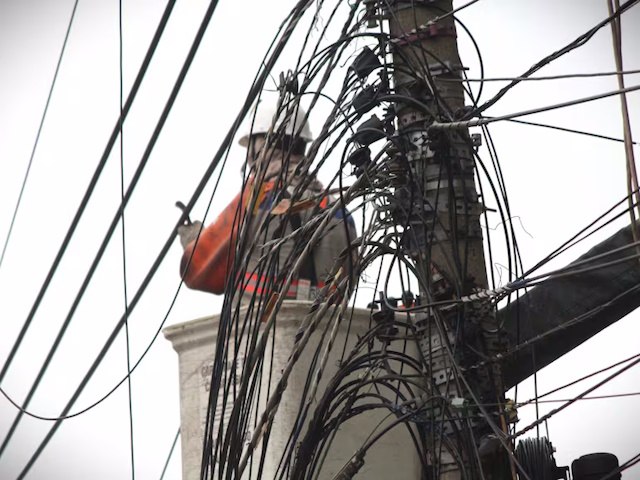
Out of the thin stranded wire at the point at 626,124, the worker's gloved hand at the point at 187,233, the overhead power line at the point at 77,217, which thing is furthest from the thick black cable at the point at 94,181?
the thin stranded wire at the point at 626,124

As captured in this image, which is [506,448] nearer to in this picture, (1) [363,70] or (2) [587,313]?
(2) [587,313]

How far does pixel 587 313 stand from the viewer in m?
5.50

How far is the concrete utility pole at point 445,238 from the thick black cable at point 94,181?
6.47ft

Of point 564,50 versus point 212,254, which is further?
point 212,254

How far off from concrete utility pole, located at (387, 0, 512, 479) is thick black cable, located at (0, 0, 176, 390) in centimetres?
197

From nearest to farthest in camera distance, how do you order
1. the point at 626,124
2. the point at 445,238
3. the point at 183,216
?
1. the point at 626,124
2. the point at 445,238
3. the point at 183,216

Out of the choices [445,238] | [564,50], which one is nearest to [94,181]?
[445,238]

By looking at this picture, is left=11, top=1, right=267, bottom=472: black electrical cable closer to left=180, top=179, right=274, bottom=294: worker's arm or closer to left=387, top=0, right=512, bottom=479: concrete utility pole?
left=180, top=179, right=274, bottom=294: worker's arm

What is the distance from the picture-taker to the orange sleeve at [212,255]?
8.80m

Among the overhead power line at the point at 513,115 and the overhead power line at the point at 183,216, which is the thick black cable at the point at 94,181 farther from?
the overhead power line at the point at 513,115

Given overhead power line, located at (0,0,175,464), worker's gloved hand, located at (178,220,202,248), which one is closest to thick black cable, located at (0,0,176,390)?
overhead power line, located at (0,0,175,464)

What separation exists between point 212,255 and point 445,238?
11.0 ft

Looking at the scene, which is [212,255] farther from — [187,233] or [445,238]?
Answer: [445,238]

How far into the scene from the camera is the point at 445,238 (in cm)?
573
